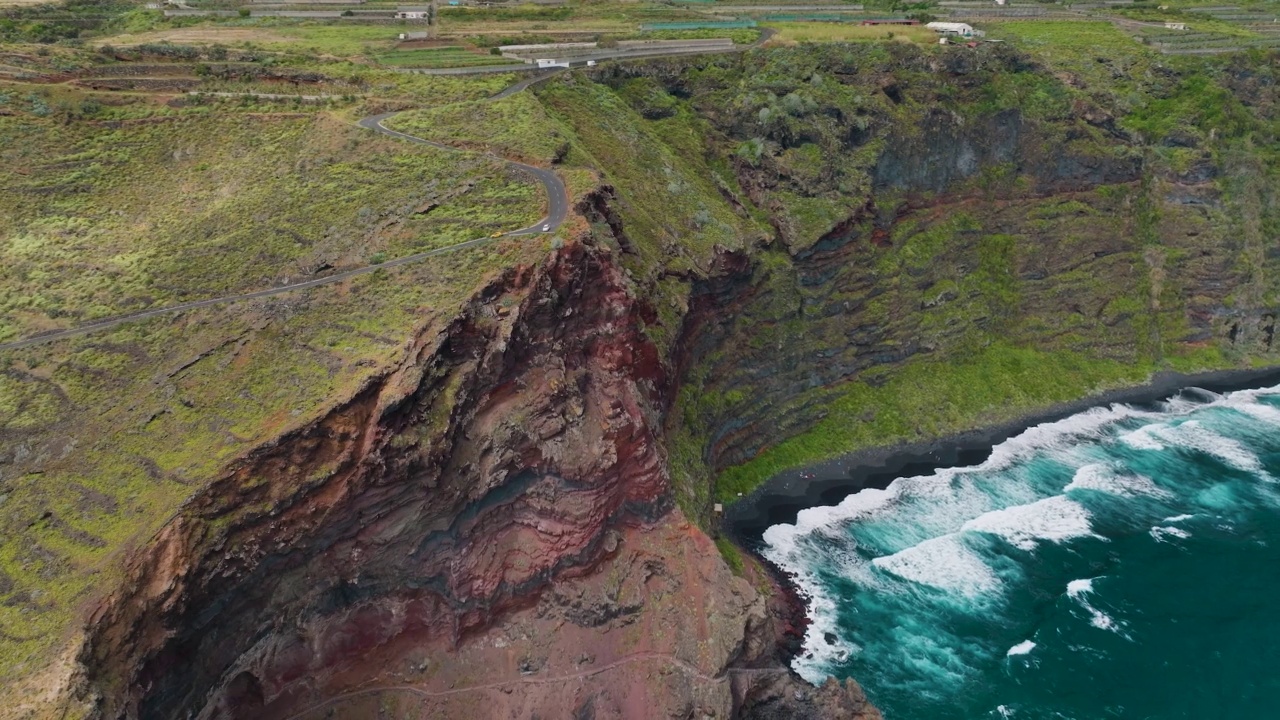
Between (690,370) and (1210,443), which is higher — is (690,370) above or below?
above

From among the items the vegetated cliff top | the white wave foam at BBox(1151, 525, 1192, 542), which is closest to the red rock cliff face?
the vegetated cliff top

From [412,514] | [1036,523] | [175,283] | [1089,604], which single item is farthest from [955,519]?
[175,283]

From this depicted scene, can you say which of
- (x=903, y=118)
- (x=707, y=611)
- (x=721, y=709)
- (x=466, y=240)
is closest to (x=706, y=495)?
(x=707, y=611)

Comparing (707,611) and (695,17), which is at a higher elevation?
(695,17)

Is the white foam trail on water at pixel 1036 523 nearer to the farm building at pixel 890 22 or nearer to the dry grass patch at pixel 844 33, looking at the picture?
the dry grass patch at pixel 844 33

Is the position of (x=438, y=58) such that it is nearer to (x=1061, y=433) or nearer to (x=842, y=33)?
(x=842, y=33)

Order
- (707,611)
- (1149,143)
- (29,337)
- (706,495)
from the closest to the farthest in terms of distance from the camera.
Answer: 1. (29,337)
2. (707,611)
3. (706,495)
4. (1149,143)

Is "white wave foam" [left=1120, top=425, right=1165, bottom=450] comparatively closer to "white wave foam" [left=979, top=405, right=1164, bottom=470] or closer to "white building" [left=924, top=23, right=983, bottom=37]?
"white wave foam" [left=979, top=405, right=1164, bottom=470]

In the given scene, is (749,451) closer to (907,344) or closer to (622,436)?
(907,344)
